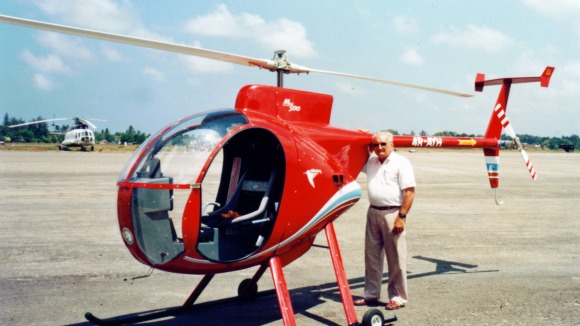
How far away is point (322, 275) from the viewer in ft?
25.1

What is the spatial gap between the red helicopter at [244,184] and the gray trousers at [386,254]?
1.83ft

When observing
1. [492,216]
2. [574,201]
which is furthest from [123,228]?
[574,201]

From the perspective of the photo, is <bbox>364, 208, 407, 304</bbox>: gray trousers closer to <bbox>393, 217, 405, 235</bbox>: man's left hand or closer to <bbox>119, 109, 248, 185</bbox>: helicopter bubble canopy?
<bbox>393, 217, 405, 235</bbox>: man's left hand

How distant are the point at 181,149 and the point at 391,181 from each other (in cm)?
268

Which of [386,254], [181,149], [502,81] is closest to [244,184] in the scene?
[181,149]

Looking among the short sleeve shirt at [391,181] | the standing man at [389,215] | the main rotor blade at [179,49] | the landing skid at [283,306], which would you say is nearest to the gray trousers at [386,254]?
the standing man at [389,215]

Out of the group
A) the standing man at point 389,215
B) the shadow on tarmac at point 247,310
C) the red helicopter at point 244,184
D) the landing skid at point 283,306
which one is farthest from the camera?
the standing man at point 389,215

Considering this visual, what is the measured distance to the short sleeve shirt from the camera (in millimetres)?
6152

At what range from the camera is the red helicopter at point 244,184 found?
4.51 meters

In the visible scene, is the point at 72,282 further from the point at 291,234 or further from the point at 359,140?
the point at 359,140

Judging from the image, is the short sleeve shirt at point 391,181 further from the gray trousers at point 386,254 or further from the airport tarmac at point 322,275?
the airport tarmac at point 322,275

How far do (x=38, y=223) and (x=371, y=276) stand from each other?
26.7 ft

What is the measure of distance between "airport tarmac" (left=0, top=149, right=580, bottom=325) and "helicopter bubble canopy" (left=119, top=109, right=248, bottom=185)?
6.32 ft

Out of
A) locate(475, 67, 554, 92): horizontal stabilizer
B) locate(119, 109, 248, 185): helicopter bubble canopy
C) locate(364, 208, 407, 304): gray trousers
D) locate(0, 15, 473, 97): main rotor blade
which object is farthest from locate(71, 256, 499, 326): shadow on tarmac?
locate(475, 67, 554, 92): horizontal stabilizer
